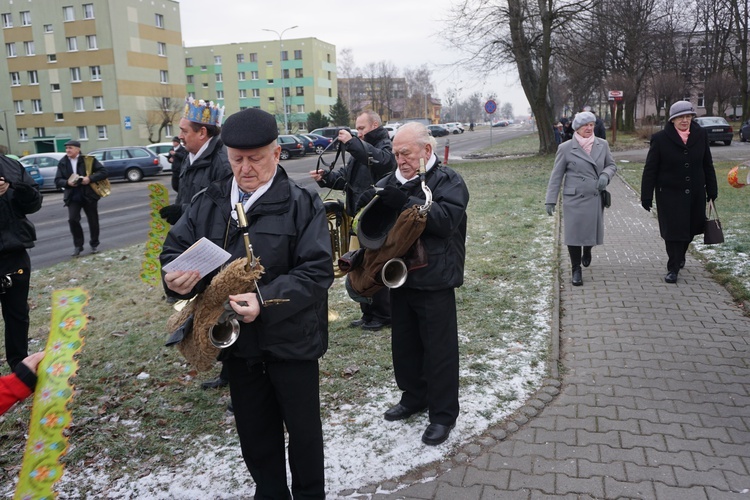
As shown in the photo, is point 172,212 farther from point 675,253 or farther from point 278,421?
point 675,253

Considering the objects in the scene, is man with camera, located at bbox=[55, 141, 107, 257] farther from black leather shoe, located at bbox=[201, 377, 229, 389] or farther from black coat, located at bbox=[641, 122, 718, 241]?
black coat, located at bbox=[641, 122, 718, 241]

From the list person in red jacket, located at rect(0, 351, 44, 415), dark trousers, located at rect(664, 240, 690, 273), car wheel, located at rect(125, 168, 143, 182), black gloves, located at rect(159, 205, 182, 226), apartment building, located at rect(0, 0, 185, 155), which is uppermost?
apartment building, located at rect(0, 0, 185, 155)

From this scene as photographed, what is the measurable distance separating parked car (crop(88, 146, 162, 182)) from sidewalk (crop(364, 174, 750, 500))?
26.6 m

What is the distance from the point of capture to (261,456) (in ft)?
10.1

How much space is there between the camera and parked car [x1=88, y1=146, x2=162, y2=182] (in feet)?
96.5

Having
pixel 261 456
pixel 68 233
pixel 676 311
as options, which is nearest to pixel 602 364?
pixel 676 311

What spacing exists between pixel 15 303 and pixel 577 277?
5799 millimetres

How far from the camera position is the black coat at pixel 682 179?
709cm

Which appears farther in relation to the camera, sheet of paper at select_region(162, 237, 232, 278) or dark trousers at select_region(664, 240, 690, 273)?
dark trousers at select_region(664, 240, 690, 273)

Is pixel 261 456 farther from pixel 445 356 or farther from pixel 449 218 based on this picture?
pixel 449 218

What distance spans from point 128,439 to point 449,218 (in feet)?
8.44

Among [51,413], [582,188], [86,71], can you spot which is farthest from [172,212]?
[86,71]

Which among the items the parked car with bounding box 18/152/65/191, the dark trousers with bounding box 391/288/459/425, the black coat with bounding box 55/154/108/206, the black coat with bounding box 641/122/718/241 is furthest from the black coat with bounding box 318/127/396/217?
the parked car with bounding box 18/152/65/191

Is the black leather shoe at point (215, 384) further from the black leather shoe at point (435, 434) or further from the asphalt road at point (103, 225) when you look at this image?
the asphalt road at point (103, 225)
